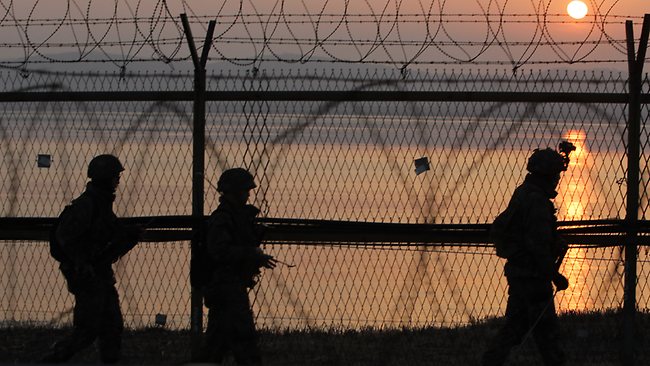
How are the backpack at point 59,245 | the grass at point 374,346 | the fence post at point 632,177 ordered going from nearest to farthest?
the backpack at point 59,245
the fence post at point 632,177
the grass at point 374,346

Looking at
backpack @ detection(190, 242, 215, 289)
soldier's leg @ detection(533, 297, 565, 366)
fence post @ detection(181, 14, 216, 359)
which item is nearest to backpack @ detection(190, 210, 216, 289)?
backpack @ detection(190, 242, 215, 289)

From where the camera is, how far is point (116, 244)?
340 inches

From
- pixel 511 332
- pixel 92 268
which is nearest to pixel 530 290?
pixel 511 332

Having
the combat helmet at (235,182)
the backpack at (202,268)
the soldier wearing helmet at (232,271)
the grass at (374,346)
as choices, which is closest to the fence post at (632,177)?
the grass at (374,346)

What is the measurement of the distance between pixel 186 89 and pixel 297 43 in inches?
41.0

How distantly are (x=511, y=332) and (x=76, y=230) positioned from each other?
2.81 meters

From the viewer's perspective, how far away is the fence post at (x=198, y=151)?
911 cm

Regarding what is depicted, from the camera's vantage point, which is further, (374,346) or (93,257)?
(374,346)

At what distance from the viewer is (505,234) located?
856cm

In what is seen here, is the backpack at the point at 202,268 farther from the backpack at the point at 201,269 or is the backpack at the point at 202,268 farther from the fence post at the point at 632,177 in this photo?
the fence post at the point at 632,177

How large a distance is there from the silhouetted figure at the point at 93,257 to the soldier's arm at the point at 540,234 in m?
2.54

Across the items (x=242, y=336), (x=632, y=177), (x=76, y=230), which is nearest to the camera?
(x=242, y=336)

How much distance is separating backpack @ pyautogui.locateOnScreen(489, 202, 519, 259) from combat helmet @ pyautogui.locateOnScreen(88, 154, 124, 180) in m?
2.44

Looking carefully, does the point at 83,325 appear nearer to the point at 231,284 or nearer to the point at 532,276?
the point at 231,284
